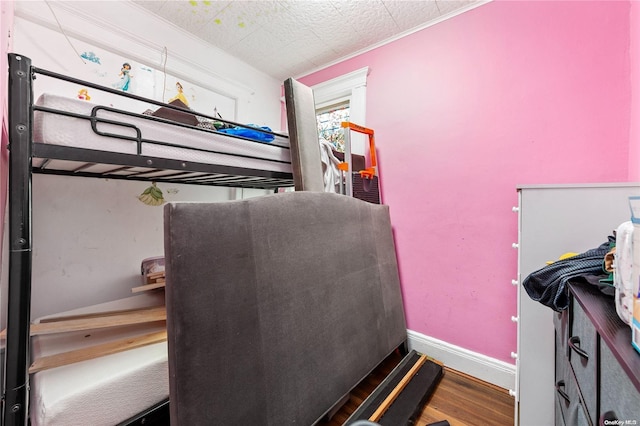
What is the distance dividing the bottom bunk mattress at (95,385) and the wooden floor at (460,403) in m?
0.83

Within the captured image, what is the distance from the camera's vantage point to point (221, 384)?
0.80m

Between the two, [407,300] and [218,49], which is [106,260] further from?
[407,300]

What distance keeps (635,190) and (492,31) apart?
1.19 meters

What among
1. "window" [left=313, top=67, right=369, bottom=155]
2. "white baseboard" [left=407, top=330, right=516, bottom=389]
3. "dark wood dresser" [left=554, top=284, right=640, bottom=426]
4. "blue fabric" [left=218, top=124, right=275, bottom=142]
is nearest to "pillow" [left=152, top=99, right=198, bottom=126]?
"blue fabric" [left=218, top=124, right=275, bottom=142]

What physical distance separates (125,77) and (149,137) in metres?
1.09

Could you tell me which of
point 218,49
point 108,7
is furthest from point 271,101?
point 108,7

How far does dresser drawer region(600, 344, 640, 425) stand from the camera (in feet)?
1.32

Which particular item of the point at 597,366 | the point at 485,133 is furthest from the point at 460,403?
the point at 485,133

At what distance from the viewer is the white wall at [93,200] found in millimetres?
1382

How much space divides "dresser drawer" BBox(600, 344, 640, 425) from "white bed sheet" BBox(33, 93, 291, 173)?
4.30 feet

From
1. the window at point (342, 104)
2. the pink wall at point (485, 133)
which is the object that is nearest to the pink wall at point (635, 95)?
the pink wall at point (485, 133)

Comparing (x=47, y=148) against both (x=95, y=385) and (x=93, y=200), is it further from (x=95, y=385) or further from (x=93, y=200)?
(x=93, y=200)

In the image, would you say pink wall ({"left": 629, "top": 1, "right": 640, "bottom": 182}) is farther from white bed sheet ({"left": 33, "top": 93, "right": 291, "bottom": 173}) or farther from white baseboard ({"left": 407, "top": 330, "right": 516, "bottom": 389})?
white bed sheet ({"left": 33, "top": 93, "right": 291, "bottom": 173})

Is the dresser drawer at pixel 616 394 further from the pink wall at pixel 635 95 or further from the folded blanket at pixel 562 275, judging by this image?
the pink wall at pixel 635 95
